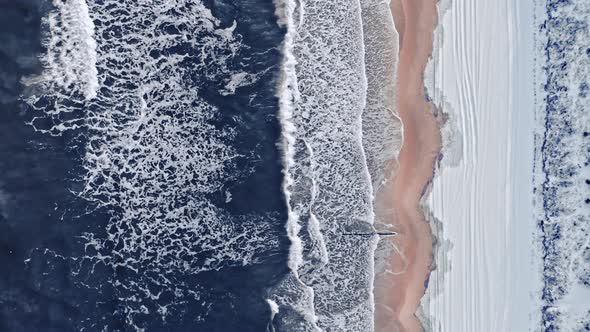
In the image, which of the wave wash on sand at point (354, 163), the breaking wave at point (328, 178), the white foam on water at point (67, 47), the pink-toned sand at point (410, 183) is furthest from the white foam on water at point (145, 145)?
the pink-toned sand at point (410, 183)

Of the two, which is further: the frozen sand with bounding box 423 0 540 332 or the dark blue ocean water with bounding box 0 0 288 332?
the frozen sand with bounding box 423 0 540 332

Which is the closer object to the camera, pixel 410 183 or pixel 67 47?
pixel 67 47

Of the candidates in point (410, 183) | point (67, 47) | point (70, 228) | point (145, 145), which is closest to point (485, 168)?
point (410, 183)

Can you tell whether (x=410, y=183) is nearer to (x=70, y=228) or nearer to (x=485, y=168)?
(x=485, y=168)

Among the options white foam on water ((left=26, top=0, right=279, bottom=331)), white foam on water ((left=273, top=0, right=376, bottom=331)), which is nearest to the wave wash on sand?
white foam on water ((left=273, top=0, right=376, bottom=331))

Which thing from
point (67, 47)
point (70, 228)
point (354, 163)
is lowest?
point (70, 228)

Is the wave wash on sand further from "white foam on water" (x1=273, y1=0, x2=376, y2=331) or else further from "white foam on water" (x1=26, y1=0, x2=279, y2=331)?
"white foam on water" (x1=26, y1=0, x2=279, y2=331)
